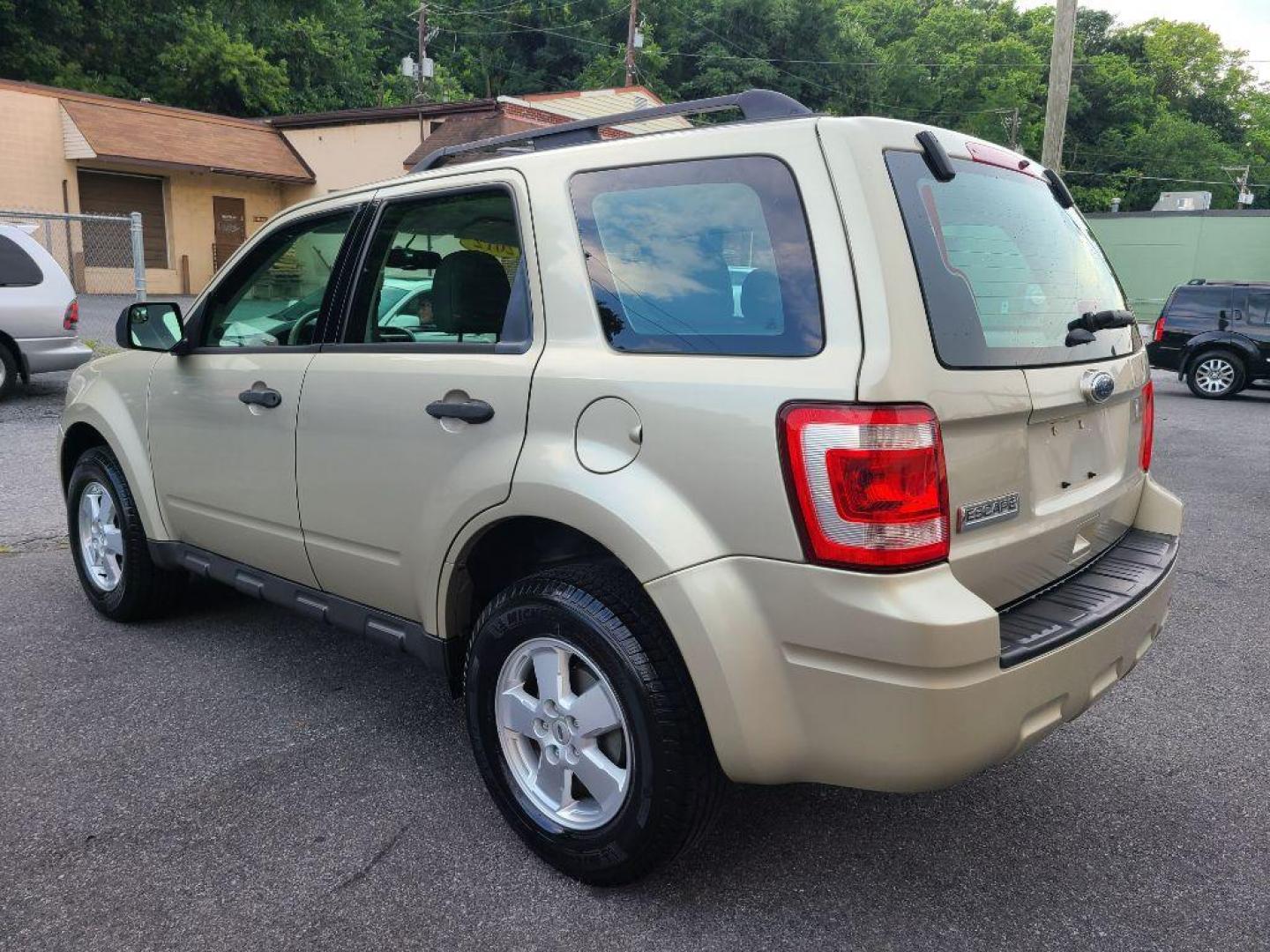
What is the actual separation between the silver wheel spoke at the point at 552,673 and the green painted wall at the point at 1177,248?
106ft

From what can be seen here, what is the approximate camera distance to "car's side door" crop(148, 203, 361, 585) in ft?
10.8

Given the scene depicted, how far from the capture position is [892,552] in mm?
2027

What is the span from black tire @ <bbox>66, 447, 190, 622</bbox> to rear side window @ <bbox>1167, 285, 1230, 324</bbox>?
50.1ft

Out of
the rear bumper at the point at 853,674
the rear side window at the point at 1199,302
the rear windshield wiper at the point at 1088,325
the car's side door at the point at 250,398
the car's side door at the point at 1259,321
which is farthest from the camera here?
the rear side window at the point at 1199,302

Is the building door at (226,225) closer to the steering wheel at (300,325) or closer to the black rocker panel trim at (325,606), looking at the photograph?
the black rocker panel trim at (325,606)

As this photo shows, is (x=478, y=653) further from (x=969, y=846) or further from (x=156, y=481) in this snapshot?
(x=156, y=481)

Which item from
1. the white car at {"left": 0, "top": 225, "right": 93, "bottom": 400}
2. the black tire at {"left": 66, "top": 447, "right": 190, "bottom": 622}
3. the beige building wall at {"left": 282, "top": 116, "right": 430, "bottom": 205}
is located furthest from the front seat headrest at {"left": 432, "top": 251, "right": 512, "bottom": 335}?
the beige building wall at {"left": 282, "top": 116, "right": 430, "bottom": 205}

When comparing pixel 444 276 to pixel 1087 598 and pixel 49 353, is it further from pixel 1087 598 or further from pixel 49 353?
pixel 49 353

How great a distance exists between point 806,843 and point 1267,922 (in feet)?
3.63

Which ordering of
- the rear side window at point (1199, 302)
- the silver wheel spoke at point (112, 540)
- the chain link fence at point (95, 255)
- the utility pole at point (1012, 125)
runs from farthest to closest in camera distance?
the utility pole at point (1012, 125)
the chain link fence at point (95, 255)
the rear side window at point (1199, 302)
the silver wheel spoke at point (112, 540)

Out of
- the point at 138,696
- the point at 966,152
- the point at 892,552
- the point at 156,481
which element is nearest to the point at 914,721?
the point at 892,552

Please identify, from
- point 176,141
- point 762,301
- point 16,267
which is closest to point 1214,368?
point 762,301

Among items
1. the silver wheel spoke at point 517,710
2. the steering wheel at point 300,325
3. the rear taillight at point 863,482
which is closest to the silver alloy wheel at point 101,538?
the steering wheel at point 300,325

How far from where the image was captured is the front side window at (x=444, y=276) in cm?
277
